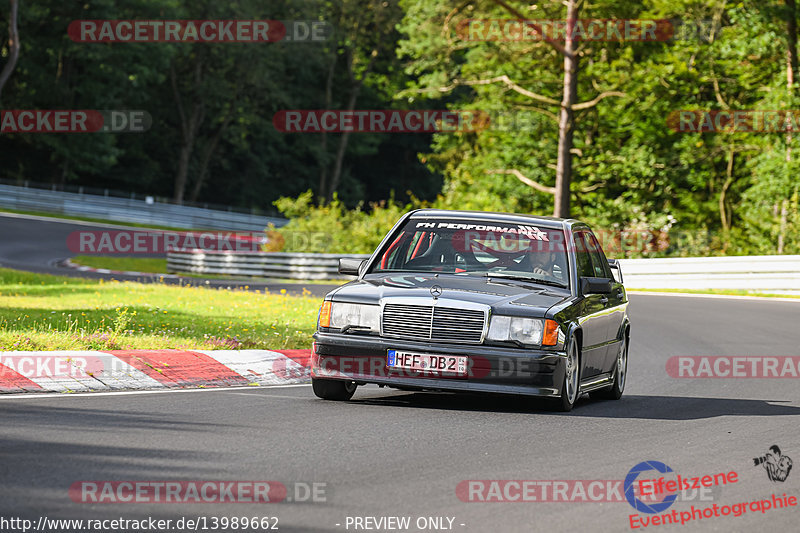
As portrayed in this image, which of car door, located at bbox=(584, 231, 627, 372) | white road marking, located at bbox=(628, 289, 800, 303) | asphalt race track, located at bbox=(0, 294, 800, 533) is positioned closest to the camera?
asphalt race track, located at bbox=(0, 294, 800, 533)

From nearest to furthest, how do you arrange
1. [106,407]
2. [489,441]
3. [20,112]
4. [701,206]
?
1. [489,441]
2. [106,407]
3. [701,206]
4. [20,112]

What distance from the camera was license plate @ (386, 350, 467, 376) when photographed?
9.70 m

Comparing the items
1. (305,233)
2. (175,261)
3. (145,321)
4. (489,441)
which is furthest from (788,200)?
(489,441)

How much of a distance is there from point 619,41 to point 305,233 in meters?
12.3

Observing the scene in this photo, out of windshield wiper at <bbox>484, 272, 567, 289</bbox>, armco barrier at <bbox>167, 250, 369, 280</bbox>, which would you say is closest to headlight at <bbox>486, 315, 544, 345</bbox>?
windshield wiper at <bbox>484, 272, 567, 289</bbox>

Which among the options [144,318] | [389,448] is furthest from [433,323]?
[144,318]

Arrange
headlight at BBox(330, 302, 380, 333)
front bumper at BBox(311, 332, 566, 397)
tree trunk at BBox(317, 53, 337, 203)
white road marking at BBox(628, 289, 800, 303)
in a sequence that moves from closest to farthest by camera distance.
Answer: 1. front bumper at BBox(311, 332, 566, 397)
2. headlight at BBox(330, 302, 380, 333)
3. white road marking at BBox(628, 289, 800, 303)
4. tree trunk at BBox(317, 53, 337, 203)

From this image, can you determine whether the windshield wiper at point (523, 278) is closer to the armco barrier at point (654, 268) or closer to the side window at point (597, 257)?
the side window at point (597, 257)

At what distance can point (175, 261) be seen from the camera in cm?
3975

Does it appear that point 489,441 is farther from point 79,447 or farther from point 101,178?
point 101,178

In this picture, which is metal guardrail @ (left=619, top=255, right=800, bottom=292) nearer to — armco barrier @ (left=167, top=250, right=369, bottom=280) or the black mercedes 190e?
armco barrier @ (left=167, top=250, right=369, bottom=280)

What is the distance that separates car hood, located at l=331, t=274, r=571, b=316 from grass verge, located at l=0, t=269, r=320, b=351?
3.41 meters

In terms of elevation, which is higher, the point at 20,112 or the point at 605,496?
the point at 20,112

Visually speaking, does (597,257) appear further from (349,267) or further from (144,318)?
(144,318)
